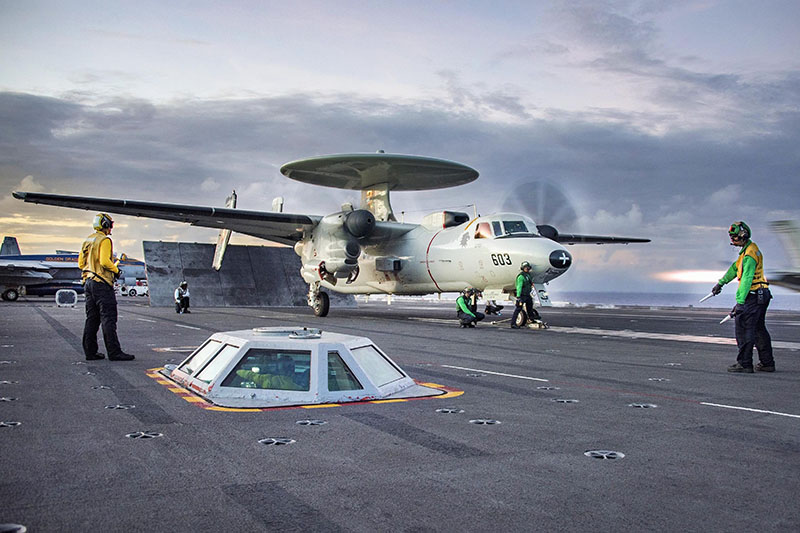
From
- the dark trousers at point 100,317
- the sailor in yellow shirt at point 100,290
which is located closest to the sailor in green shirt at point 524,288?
the sailor in yellow shirt at point 100,290

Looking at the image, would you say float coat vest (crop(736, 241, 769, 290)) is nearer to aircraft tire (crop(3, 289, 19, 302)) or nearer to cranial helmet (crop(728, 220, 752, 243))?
cranial helmet (crop(728, 220, 752, 243))

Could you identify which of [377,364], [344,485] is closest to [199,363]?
[377,364]

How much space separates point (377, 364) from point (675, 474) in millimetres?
4243

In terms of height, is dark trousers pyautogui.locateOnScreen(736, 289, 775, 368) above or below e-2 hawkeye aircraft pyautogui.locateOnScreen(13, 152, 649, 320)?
below

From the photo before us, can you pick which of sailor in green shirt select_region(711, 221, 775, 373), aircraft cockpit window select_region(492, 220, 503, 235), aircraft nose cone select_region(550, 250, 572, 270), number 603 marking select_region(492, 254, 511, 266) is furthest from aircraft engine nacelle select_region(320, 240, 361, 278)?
sailor in green shirt select_region(711, 221, 775, 373)

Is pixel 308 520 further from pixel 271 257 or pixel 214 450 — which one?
pixel 271 257

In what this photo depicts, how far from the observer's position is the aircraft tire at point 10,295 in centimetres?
5372

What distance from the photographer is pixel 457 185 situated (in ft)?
124

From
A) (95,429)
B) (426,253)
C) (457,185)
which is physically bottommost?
(95,429)

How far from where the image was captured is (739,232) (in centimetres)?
1188

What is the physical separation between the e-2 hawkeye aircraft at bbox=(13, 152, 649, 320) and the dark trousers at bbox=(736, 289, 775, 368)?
1069 cm

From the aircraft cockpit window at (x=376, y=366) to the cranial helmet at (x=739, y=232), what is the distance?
23.7 feet

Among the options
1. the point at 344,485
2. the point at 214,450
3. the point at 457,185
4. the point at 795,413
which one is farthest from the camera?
the point at 457,185

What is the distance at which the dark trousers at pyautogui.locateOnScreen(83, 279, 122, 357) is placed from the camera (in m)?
12.1
